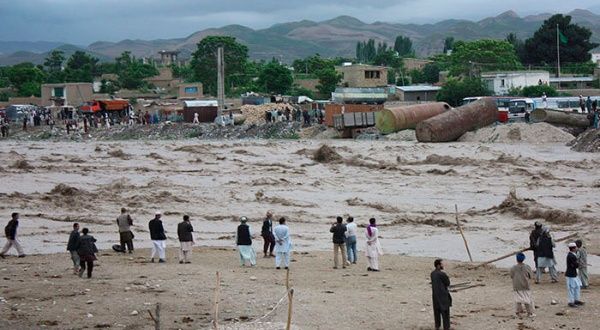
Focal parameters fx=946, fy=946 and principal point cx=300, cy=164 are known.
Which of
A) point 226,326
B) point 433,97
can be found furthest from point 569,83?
point 226,326

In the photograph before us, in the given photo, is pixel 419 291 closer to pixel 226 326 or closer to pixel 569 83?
pixel 226 326

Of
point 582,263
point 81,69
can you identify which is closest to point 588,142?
point 582,263

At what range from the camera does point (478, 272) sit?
1894cm

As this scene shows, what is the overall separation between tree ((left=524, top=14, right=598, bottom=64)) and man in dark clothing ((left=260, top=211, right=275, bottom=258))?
75.0 metres

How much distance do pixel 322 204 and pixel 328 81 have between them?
65.3 metres

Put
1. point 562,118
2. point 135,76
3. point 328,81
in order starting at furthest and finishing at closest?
point 135,76 → point 328,81 → point 562,118

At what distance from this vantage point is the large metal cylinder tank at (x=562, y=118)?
48.7m

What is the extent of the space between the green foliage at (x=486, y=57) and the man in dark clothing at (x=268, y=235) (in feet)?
234

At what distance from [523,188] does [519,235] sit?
855 cm

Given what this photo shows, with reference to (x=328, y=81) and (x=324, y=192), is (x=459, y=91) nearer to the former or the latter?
(x=328, y=81)

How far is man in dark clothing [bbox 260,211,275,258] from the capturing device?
67.1 feet

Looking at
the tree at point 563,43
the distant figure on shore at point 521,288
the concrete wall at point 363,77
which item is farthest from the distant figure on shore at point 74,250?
the tree at point 563,43

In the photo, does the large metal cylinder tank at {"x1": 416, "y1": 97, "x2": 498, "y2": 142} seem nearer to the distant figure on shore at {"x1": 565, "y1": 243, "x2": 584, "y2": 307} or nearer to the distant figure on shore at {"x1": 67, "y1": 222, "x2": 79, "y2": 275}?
the distant figure on shore at {"x1": 67, "y1": 222, "x2": 79, "y2": 275}

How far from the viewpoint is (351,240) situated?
19828mm
